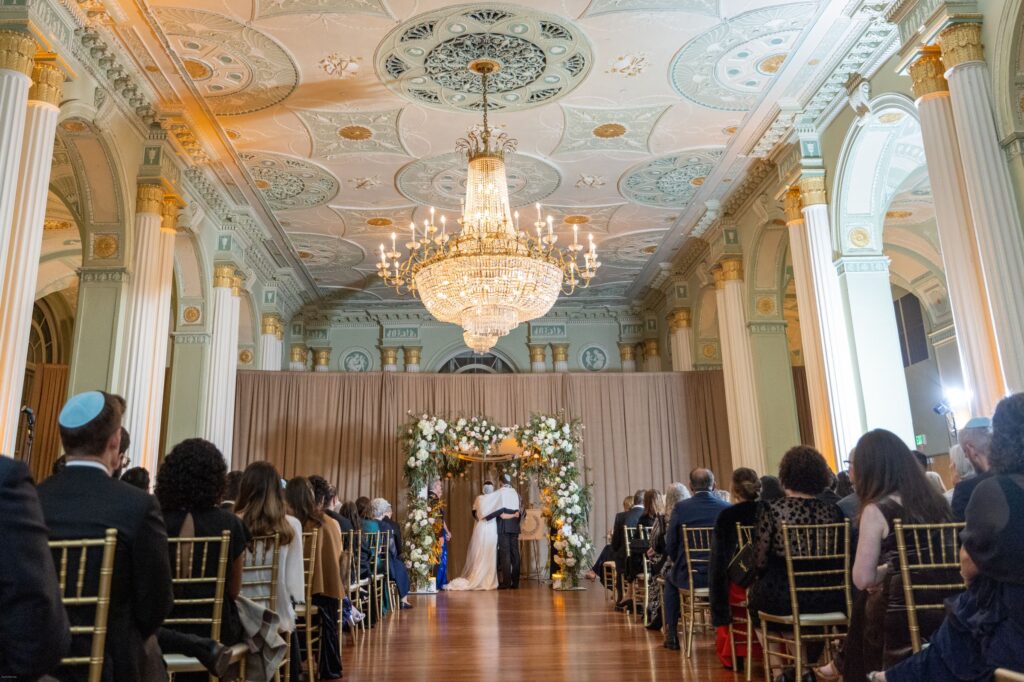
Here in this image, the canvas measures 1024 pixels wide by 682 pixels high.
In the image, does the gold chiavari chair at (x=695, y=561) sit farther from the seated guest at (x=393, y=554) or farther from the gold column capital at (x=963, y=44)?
the gold column capital at (x=963, y=44)

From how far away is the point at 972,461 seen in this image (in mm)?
3141

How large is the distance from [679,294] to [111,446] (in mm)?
13908

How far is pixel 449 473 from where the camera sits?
1278 centimetres

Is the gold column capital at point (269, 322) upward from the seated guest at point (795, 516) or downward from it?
upward

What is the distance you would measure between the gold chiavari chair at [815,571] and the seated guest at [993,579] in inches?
59.1

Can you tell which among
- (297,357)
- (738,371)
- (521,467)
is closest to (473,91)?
(738,371)

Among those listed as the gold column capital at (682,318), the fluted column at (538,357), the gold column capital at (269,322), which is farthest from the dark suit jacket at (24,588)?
the fluted column at (538,357)

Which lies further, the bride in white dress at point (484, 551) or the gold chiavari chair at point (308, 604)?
the bride in white dress at point (484, 551)

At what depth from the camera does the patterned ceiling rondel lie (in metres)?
7.63

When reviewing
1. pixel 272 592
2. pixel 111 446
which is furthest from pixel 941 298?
pixel 111 446

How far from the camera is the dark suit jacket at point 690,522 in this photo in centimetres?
571

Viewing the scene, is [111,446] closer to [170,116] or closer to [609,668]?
[609,668]

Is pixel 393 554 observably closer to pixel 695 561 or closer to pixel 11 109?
pixel 695 561

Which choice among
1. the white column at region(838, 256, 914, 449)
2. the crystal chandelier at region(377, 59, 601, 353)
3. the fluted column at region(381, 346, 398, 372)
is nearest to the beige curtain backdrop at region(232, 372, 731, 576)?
the fluted column at region(381, 346, 398, 372)
